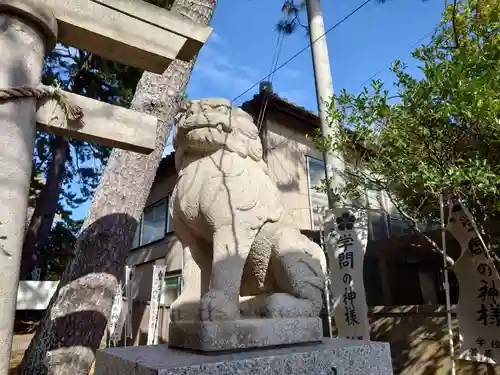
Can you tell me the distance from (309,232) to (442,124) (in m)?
3.50

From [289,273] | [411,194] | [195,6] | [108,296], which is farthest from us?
[411,194]

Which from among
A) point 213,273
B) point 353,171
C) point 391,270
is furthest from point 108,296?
point 391,270

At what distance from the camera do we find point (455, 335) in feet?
15.0

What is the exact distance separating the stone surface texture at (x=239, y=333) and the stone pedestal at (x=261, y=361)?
33 mm

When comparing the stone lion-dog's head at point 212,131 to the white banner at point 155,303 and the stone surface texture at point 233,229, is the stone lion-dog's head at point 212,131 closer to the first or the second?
the stone surface texture at point 233,229

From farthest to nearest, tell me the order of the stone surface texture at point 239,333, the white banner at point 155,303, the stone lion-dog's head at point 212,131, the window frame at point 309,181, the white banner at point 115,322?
1. the white banner at point 115,322
2. the window frame at point 309,181
3. the white banner at point 155,303
4. the stone lion-dog's head at point 212,131
5. the stone surface texture at point 239,333

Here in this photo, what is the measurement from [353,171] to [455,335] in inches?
102

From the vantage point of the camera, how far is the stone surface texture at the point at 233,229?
5.89 ft

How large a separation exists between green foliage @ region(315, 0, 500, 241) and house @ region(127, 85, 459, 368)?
179cm

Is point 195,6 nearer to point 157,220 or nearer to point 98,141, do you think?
point 98,141

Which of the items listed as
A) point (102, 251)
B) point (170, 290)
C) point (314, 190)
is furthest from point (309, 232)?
point (102, 251)

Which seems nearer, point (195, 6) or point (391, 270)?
point (195, 6)

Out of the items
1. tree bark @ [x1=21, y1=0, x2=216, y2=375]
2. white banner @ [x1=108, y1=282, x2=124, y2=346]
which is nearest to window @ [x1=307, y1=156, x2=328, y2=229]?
tree bark @ [x1=21, y1=0, x2=216, y2=375]

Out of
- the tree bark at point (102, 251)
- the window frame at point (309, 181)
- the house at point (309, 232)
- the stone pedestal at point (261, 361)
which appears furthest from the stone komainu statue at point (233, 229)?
the window frame at point (309, 181)
